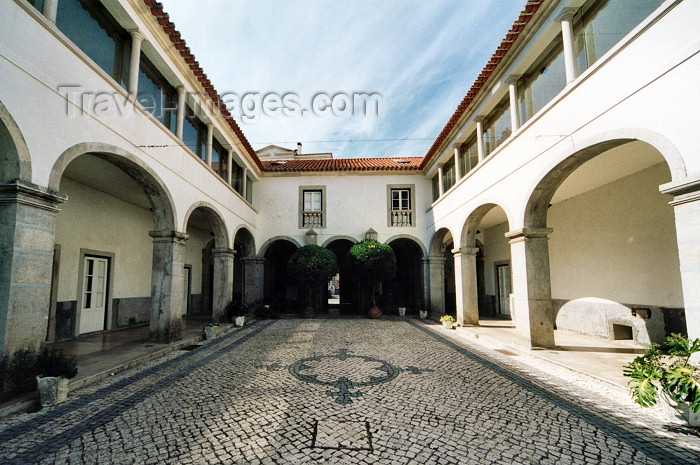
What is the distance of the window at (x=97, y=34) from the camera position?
4.79 metres

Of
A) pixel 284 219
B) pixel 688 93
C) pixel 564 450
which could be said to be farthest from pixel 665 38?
pixel 284 219

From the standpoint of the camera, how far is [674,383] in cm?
323

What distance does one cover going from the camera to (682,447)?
289cm

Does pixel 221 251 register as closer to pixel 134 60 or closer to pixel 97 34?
pixel 134 60

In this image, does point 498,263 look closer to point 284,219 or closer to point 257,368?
point 284,219

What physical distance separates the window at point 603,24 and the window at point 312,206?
398 inches

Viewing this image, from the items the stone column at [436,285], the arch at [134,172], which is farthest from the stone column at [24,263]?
the stone column at [436,285]

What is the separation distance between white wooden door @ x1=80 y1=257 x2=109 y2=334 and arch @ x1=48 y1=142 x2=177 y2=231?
3.24 metres

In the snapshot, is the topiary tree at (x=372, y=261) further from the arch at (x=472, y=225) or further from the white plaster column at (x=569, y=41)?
the white plaster column at (x=569, y=41)

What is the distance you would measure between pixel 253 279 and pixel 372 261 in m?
4.87

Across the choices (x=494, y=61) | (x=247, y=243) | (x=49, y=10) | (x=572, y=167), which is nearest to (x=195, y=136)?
(x=49, y=10)

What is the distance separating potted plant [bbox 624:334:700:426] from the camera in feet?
10.4

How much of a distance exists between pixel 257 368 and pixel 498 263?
1060cm

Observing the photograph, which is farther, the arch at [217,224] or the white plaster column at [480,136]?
the arch at [217,224]
